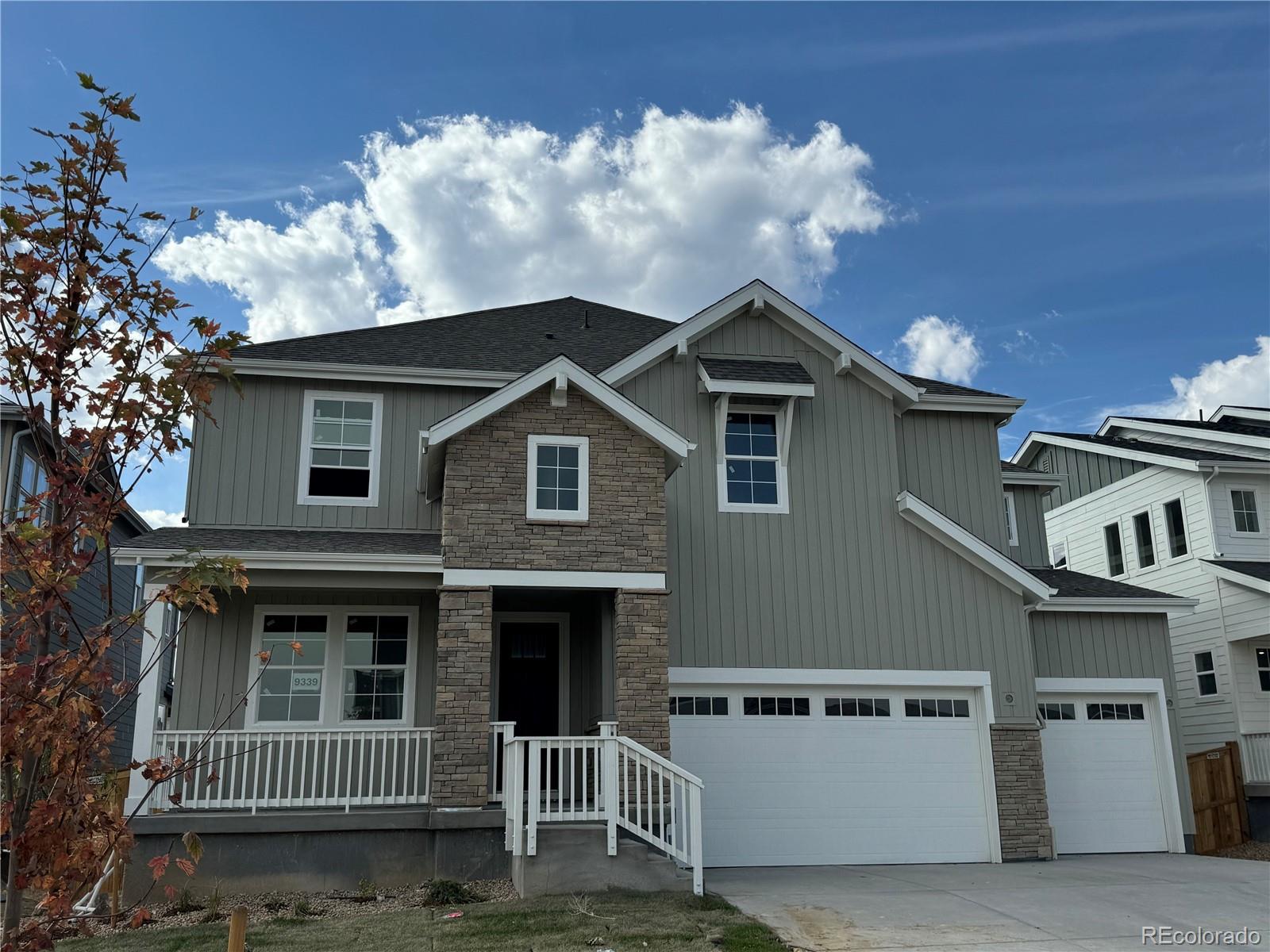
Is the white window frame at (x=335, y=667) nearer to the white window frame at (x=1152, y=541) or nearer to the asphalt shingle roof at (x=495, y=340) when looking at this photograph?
the asphalt shingle roof at (x=495, y=340)

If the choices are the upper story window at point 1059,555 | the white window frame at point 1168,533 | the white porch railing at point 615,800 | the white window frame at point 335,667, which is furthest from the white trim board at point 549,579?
the upper story window at point 1059,555

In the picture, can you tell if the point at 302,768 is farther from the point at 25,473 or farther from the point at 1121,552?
the point at 1121,552

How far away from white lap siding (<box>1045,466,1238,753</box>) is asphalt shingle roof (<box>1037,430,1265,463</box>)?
0.42m

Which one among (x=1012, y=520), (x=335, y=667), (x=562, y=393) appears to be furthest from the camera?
(x=1012, y=520)

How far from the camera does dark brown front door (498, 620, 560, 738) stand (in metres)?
13.8

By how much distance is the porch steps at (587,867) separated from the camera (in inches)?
389

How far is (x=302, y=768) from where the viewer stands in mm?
10562

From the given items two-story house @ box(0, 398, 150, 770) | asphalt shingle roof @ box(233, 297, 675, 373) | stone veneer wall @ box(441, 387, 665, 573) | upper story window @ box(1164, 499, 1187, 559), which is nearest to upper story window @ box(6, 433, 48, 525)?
two-story house @ box(0, 398, 150, 770)

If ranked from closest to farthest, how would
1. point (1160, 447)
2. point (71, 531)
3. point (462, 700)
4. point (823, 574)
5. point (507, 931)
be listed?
point (71, 531) → point (507, 931) → point (462, 700) → point (823, 574) → point (1160, 447)

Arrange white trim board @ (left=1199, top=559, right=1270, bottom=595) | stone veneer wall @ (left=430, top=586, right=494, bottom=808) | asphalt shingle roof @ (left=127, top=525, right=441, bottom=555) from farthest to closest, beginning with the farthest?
white trim board @ (left=1199, top=559, right=1270, bottom=595)
asphalt shingle roof @ (left=127, top=525, right=441, bottom=555)
stone veneer wall @ (left=430, top=586, right=494, bottom=808)

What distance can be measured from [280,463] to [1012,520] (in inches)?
476

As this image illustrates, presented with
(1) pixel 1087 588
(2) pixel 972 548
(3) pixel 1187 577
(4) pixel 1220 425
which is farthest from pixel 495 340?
(4) pixel 1220 425

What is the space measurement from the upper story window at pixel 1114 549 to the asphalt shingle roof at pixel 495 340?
1134cm

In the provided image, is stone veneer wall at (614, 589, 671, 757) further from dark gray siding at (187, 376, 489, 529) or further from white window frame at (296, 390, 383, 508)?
white window frame at (296, 390, 383, 508)
